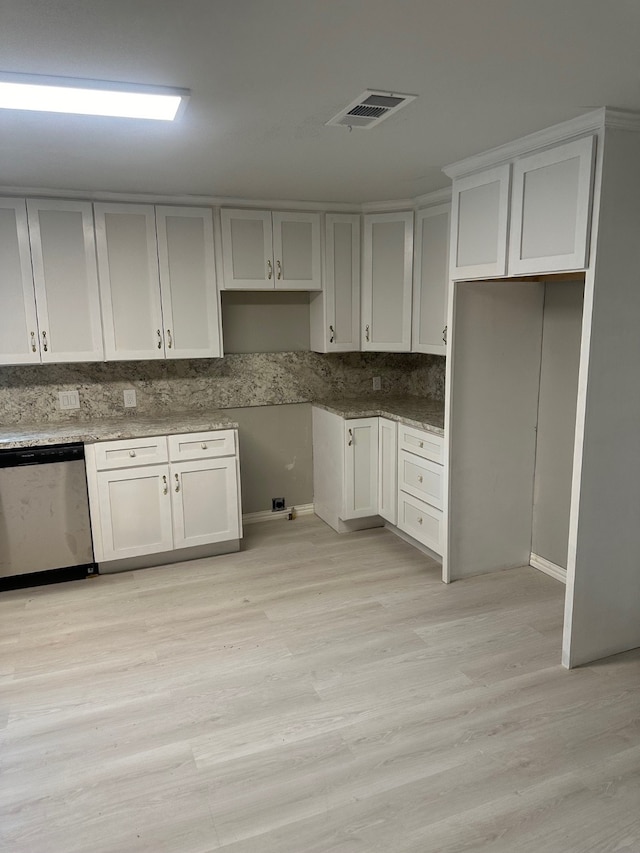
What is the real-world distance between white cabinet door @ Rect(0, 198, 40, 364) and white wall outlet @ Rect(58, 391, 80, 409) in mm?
376

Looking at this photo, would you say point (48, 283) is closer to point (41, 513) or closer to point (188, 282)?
point (188, 282)

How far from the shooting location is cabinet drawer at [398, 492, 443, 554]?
3.59 metres

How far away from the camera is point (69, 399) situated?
3.96 metres

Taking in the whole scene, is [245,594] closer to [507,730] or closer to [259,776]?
[259,776]

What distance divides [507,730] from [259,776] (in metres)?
0.96

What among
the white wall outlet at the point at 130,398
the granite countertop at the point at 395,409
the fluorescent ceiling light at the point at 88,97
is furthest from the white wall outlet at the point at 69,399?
the fluorescent ceiling light at the point at 88,97

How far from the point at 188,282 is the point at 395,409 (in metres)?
1.64

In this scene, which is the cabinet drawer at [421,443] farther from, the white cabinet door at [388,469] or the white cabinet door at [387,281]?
the white cabinet door at [387,281]

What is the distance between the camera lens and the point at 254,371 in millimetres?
4426

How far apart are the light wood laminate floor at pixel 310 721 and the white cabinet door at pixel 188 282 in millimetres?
1553

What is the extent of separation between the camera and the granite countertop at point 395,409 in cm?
370

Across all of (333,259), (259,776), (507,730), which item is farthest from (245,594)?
(333,259)

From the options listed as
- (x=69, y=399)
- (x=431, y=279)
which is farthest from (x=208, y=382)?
(x=431, y=279)

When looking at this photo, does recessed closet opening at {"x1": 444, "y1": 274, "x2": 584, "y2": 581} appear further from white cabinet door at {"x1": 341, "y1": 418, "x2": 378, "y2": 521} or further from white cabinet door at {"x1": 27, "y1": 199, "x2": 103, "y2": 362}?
white cabinet door at {"x1": 27, "y1": 199, "x2": 103, "y2": 362}
